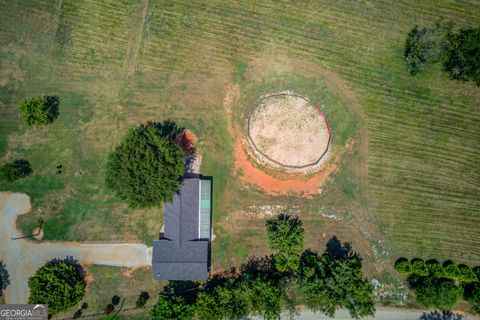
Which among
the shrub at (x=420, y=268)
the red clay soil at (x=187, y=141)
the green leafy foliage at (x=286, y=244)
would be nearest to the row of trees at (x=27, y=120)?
the red clay soil at (x=187, y=141)

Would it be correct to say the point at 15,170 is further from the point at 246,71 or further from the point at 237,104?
the point at 246,71

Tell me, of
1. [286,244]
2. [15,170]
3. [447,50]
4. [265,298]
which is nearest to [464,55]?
[447,50]

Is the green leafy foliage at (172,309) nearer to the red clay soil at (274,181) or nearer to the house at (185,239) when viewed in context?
the house at (185,239)

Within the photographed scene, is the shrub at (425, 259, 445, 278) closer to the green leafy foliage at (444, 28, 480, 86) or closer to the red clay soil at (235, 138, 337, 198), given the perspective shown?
the red clay soil at (235, 138, 337, 198)

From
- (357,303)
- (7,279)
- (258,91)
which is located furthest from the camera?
(258,91)

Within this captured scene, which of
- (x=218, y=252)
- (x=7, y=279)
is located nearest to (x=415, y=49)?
(x=218, y=252)

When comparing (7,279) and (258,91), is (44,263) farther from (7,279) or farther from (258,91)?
(258,91)

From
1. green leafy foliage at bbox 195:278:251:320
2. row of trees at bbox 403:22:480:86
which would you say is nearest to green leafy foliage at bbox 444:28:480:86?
row of trees at bbox 403:22:480:86

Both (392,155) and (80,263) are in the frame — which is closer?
(80,263)
